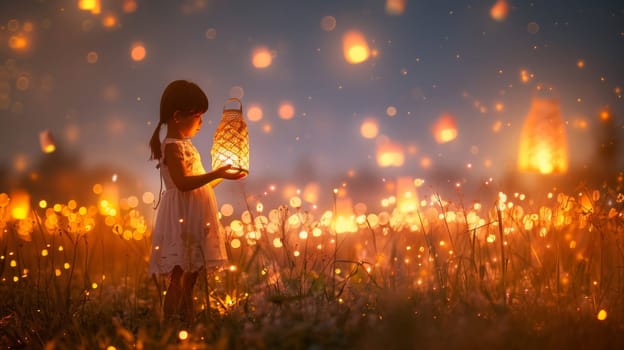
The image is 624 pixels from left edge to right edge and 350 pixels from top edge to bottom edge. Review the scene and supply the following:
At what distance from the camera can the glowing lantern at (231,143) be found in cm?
401

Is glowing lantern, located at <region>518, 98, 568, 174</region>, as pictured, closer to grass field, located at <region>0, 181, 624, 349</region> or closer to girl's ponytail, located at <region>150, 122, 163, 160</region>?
grass field, located at <region>0, 181, 624, 349</region>

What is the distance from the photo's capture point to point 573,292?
152 inches

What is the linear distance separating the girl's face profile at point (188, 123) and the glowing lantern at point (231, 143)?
0.19 metres

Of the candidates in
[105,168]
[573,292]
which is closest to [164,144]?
[573,292]

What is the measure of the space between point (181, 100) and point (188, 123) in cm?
19

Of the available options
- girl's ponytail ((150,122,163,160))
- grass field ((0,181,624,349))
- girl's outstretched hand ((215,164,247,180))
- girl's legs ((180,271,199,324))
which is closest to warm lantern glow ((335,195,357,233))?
grass field ((0,181,624,349))

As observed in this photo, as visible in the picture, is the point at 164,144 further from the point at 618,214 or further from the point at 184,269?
the point at 618,214

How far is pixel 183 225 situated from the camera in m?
3.90

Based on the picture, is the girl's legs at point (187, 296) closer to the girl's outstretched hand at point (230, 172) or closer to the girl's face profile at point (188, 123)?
the girl's outstretched hand at point (230, 172)

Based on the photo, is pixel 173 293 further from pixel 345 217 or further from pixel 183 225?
pixel 345 217

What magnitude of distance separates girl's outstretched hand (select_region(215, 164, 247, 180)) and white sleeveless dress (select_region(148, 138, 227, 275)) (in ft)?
0.97

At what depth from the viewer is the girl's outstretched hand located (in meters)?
3.83

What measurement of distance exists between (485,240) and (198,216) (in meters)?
2.38

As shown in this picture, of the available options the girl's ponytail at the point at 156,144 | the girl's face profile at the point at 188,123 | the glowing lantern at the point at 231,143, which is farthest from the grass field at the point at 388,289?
the girl's face profile at the point at 188,123
